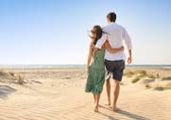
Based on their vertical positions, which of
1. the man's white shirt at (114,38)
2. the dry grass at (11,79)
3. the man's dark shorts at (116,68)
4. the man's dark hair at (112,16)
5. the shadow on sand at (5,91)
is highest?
the man's dark hair at (112,16)

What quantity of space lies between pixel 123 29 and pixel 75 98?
260cm

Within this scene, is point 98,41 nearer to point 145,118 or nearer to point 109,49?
point 109,49

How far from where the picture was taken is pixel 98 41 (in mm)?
8594

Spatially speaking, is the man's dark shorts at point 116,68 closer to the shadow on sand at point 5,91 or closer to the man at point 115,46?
the man at point 115,46

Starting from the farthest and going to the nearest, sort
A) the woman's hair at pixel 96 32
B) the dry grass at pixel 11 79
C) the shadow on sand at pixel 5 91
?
the dry grass at pixel 11 79
the shadow on sand at pixel 5 91
the woman's hair at pixel 96 32

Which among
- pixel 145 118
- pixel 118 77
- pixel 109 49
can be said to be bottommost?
pixel 145 118

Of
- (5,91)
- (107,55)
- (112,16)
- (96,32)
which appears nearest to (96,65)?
(107,55)

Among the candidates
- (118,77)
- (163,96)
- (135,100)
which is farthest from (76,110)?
(163,96)

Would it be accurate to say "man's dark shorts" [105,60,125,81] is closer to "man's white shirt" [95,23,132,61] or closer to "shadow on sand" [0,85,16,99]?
"man's white shirt" [95,23,132,61]

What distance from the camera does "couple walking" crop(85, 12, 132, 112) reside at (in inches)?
339

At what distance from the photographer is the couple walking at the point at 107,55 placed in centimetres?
860

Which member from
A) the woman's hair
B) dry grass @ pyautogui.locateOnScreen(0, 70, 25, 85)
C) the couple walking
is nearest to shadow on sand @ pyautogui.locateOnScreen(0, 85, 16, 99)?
the couple walking

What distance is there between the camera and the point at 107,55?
8703 millimetres

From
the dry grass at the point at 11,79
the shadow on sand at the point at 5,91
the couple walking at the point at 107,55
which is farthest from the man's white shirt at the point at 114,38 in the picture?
the dry grass at the point at 11,79
